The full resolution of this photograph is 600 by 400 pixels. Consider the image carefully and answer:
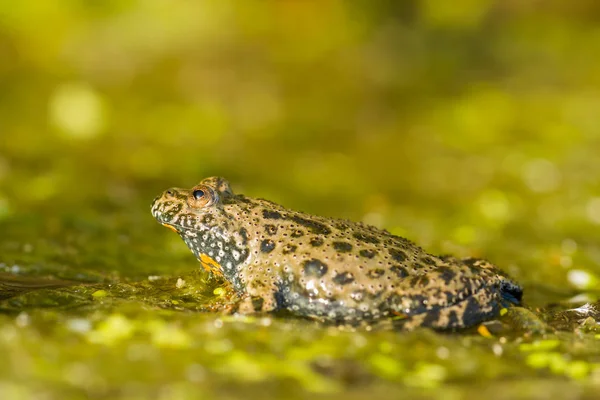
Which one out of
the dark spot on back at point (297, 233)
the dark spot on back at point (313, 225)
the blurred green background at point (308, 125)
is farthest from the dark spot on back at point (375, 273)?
the blurred green background at point (308, 125)

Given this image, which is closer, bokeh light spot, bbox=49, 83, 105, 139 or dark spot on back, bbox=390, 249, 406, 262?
dark spot on back, bbox=390, 249, 406, 262

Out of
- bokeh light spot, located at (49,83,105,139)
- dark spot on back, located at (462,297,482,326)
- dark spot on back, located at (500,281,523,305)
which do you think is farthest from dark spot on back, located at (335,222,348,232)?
bokeh light spot, located at (49,83,105,139)

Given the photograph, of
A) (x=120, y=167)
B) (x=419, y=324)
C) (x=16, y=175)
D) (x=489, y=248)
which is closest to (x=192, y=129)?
(x=120, y=167)

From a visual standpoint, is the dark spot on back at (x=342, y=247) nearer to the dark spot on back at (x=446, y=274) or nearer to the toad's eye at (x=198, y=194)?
the dark spot on back at (x=446, y=274)

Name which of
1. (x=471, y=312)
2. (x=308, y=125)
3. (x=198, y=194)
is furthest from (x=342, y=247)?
(x=308, y=125)

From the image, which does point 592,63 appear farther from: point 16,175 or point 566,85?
point 16,175

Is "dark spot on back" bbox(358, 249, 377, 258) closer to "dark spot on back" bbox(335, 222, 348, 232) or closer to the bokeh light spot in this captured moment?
"dark spot on back" bbox(335, 222, 348, 232)
